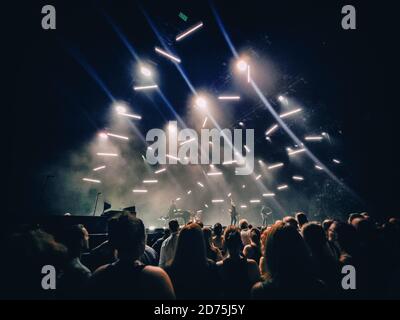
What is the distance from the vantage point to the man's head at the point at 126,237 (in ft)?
5.28

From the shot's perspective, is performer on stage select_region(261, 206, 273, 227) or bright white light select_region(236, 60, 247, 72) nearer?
bright white light select_region(236, 60, 247, 72)

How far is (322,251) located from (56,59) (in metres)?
10.7

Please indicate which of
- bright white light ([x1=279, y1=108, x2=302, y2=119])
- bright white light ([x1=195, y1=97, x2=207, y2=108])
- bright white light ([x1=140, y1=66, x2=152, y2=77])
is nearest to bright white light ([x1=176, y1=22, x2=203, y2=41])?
bright white light ([x1=140, y1=66, x2=152, y2=77])

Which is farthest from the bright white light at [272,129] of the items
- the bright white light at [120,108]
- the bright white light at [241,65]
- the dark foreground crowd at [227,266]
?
the dark foreground crowd at [227,266]

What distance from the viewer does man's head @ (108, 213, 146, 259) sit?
161 cm

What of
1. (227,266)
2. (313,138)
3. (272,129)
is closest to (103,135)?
(272,129)

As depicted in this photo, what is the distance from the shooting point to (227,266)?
247cm

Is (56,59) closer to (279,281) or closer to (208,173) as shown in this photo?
(279,281)

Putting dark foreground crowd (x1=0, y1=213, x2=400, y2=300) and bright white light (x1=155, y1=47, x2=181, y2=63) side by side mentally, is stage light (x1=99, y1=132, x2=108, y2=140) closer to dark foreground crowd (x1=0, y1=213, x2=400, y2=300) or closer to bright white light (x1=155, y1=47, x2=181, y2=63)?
bright white light (x1=155, y1=47, x2=181, y2=63)

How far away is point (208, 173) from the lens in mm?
20156

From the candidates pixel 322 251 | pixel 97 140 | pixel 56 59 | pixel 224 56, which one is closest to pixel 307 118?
pixel 224 56

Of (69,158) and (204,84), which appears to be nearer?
(204,84)

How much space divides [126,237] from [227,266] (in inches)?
55.5

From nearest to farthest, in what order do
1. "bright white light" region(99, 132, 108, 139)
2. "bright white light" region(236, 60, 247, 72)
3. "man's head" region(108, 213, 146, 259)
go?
"man's head" region(108, 213, 146, 259), "bright white light" region(236, 60, 247, 72), "bright white light" region(99, 132, 108, 139)
